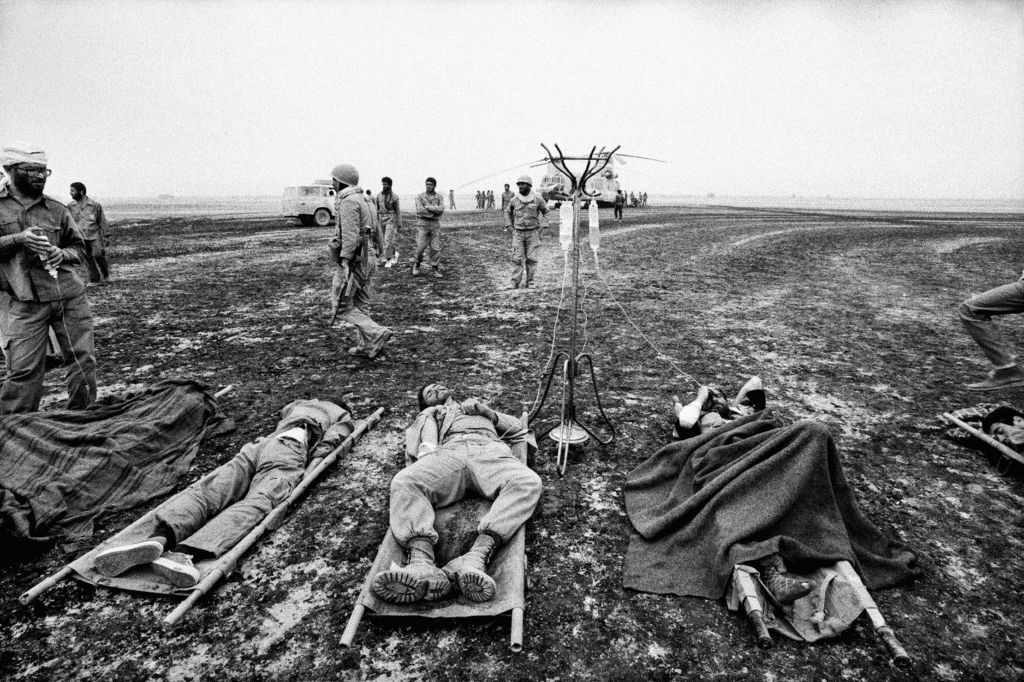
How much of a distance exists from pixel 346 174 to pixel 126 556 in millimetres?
4745

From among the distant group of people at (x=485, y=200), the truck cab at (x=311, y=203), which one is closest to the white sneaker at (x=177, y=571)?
the truck cab at (x=311, y=203)

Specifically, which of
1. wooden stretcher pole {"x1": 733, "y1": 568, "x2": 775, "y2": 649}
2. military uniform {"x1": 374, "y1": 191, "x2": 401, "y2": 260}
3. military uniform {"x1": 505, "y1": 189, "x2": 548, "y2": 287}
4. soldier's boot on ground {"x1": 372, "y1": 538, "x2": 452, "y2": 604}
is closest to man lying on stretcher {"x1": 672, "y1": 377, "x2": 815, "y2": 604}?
wooden stretcher pole {"x1": 733, "y1": 568, "x2": 775, "y2": 649}

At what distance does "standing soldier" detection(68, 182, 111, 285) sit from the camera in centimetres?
1023

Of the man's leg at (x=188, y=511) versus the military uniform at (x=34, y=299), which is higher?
the military uniform at (x=34, y=299)

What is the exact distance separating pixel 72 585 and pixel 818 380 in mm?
6512

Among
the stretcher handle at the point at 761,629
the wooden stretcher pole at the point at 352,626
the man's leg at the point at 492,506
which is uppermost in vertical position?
the man's leg at the point at 492,506

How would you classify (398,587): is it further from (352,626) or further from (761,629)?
(761,629)

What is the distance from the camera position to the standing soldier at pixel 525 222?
10.1 m

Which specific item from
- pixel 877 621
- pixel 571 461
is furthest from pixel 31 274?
pixel 877 621

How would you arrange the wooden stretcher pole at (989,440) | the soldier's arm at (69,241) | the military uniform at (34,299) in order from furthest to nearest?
the soldier's arm at (69,241) → the military uniform at (34,299) → the wooden stretcher pole at (989,440)

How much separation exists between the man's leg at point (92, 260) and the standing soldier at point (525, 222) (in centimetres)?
782

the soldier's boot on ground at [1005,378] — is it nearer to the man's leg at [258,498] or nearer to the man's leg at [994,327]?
the man's leg at [994,327]

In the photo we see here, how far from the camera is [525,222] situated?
10133 mm

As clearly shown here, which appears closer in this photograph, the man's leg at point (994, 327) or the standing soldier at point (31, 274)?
the standing soldier at point (31, 274)
